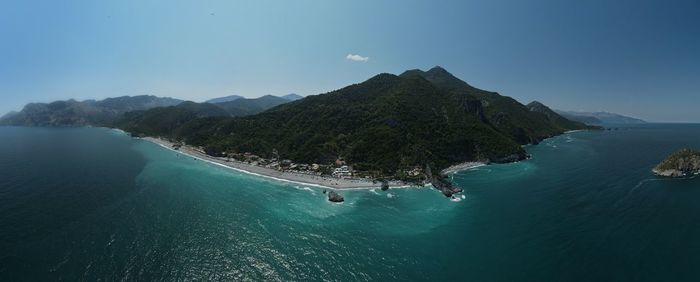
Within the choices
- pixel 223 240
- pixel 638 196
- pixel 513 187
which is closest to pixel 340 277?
pixel 223 240

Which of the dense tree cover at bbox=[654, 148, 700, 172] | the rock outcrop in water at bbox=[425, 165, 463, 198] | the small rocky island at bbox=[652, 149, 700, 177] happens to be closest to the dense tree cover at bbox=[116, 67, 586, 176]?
the rock outcrop in water at bbox=[425, 165, 463, 198]

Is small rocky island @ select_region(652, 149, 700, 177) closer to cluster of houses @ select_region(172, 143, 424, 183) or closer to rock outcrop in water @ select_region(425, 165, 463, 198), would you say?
rock outcrop in water @ select_region(425, 165, 463, 198)

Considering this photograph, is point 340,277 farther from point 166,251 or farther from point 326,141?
point 326,141

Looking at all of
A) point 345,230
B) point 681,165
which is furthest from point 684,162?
point 345,230

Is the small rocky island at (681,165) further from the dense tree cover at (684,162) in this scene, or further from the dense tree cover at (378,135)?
the dense tree cover at (378,135)

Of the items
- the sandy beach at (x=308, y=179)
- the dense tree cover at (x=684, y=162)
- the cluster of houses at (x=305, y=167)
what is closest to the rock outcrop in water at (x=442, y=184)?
the cluster of houses at (x=305, y=167)
